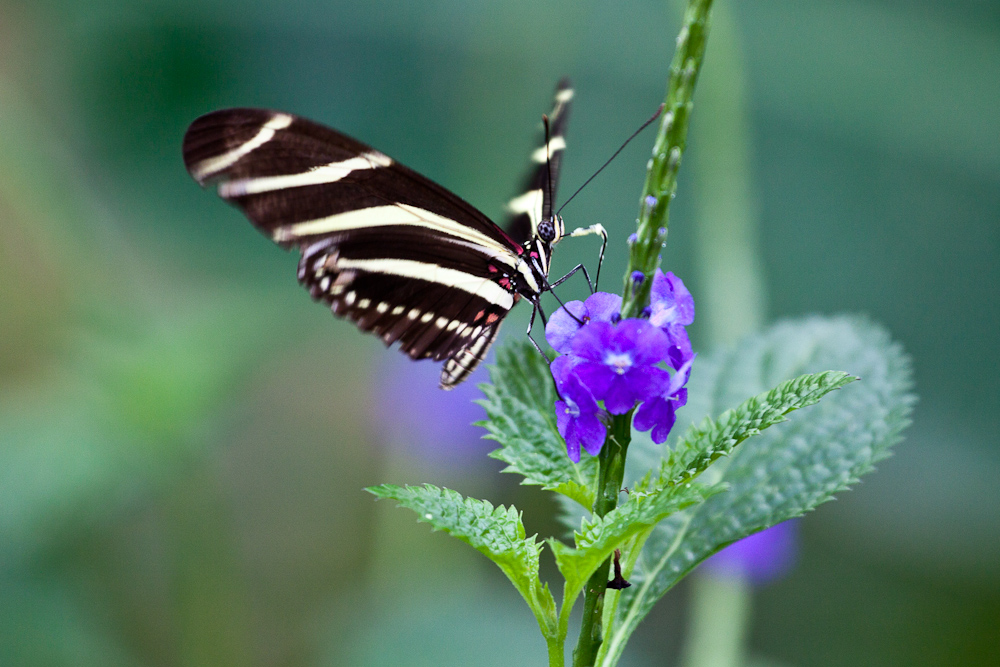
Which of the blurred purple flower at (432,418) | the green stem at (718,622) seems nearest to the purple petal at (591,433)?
the green stem at (718,622)

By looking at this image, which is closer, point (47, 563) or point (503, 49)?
point (47, 563)

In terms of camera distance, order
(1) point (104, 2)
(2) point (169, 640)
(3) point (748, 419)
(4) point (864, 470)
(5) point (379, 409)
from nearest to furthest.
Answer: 1. (3) point (748, 419)
2. (4) point (864, 470)
3. (2) point (169, 640)
4. (5) point (379, 409)
5. (1) point (104, 2)

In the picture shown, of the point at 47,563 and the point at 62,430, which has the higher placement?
the point at 62,430

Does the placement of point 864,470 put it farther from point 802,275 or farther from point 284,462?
point 284,462

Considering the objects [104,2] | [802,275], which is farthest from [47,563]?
[802,275]

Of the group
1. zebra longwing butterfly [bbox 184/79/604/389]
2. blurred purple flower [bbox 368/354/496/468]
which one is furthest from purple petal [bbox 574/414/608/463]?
blurred purple flower [bbox 368/354/496/468]

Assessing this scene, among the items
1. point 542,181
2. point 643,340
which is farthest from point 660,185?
point 542,181

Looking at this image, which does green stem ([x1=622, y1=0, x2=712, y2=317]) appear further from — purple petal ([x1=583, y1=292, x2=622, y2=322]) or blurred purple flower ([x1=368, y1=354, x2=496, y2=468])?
blurred purple flower ([x1=368, y1=354, x2=496, y2=468])

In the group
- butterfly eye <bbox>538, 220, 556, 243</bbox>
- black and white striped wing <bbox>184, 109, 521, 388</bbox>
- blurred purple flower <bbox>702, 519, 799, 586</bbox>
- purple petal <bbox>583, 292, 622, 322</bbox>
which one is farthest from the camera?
blurred purple flower <bbox>702, 519, 799, 586</bbox>
